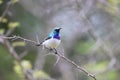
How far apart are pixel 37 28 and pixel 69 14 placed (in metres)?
1.51

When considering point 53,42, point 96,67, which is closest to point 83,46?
point 96,67

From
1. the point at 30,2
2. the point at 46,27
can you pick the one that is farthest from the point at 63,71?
the point at 30,2

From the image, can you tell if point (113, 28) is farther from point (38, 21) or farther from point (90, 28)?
point (38, 21)

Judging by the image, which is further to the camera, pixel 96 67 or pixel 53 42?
pixel 96 67

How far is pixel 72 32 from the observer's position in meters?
9.40

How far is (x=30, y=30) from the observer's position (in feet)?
33.9

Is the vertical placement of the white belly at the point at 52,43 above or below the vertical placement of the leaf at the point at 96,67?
below

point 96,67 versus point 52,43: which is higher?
point 96,67

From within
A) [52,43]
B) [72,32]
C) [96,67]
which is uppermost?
[72,32]

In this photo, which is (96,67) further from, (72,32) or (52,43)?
(52,43)

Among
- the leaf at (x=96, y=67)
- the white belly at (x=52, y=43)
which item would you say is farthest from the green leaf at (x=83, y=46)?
the white belly at (x=52, y=43)

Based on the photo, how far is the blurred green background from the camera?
8.05 meters

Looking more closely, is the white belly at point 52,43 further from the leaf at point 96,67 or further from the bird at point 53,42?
the leaf at point 96,67

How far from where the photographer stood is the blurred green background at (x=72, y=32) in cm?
805
